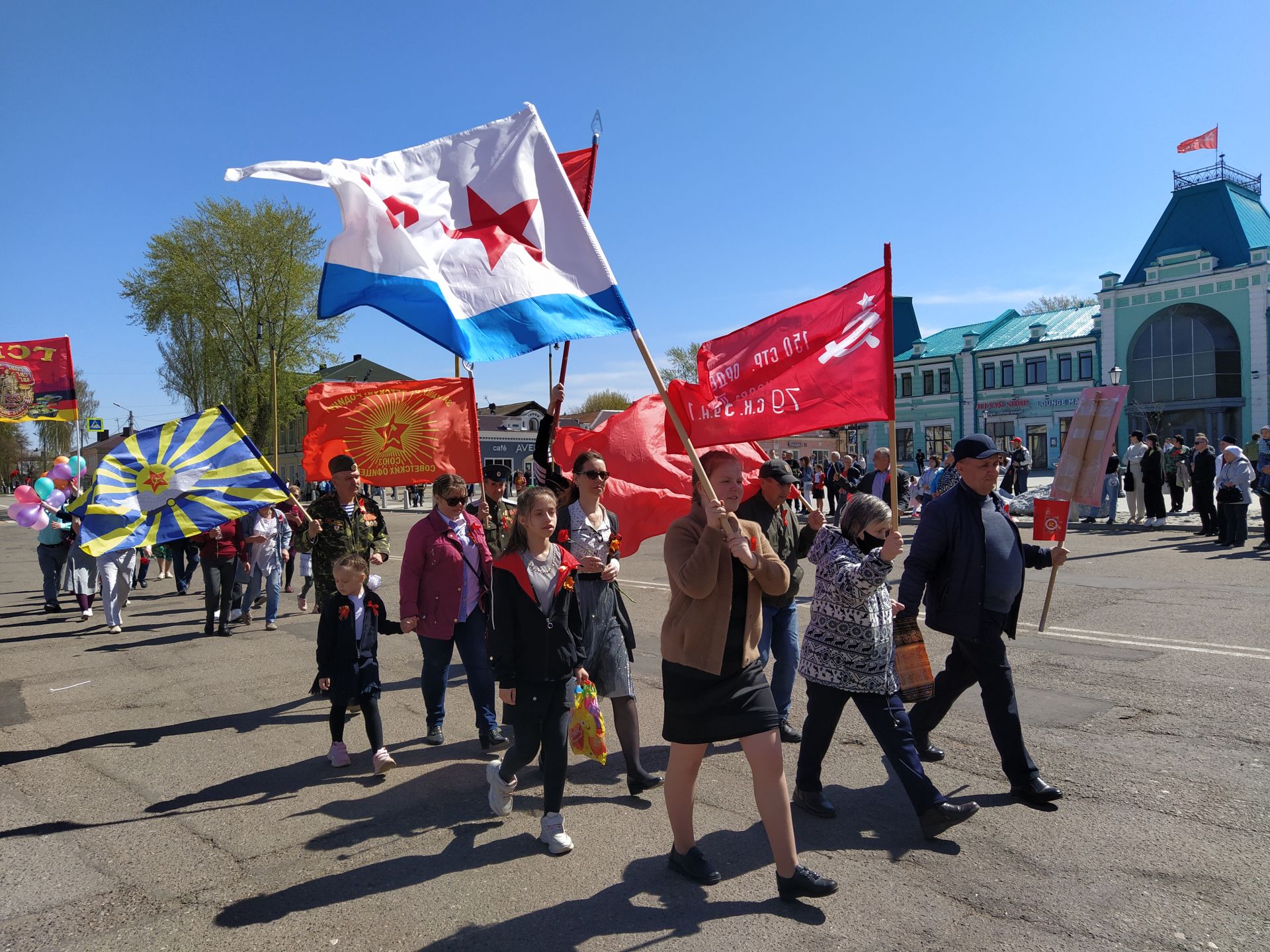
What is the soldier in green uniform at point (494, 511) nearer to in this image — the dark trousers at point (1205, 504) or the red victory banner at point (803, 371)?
the red victory banner at point (803, 371)

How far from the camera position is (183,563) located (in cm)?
1452

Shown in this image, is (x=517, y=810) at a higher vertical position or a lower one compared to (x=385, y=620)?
lower

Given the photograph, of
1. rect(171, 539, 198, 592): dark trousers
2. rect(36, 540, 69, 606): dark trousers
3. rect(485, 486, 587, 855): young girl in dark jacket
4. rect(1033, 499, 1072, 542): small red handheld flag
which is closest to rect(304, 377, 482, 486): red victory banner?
rect(485, 486, 587, 855): young girl in dark jacket

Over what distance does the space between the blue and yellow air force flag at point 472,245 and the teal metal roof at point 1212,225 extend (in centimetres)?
5022

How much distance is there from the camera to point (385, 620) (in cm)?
600

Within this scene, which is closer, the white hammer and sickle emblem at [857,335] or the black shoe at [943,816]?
the black shoe at [943,816]

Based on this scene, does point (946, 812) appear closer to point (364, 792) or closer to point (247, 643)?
point (364, 792)

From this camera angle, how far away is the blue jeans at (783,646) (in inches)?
214

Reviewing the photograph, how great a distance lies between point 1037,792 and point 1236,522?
42.8 ft

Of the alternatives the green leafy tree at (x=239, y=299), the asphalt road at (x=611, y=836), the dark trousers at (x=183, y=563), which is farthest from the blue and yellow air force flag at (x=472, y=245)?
the green leafy tree at (x=239, y=299)

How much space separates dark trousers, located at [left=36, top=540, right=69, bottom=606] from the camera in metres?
12.6

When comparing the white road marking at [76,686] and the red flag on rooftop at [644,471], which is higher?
the red flag on rooftop at [644,471]

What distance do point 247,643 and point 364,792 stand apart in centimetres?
544

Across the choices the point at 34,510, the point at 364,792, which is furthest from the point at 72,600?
the point at 364,792
